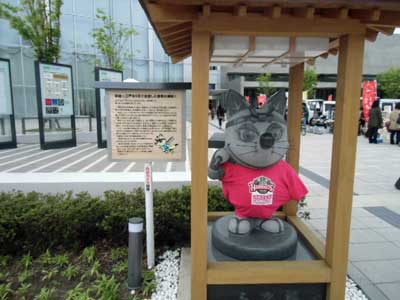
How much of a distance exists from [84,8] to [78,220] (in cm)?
1987

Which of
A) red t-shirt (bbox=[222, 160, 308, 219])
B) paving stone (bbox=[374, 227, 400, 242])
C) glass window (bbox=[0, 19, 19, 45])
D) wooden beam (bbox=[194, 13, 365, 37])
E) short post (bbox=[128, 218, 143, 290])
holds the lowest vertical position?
paving stone (bbox=[374, 227, 400, 242])

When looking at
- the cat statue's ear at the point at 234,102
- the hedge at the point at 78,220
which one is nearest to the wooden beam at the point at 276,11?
the cat statue's ear at the point at 234,102

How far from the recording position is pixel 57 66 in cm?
941

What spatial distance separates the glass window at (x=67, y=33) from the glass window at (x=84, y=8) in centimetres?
73

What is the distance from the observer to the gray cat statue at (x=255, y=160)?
8.17 ft

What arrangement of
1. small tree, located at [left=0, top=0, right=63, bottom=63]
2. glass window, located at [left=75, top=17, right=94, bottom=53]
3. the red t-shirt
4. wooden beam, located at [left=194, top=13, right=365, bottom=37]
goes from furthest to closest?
glass window, located at [left=75, top=17, right=94, bottom=53] < small tree, located at [left=0, top=0, right=63, bottom=63] < the red t-shirt < wooden beam, located at [left=194, top=13, right=365, bottom=37]

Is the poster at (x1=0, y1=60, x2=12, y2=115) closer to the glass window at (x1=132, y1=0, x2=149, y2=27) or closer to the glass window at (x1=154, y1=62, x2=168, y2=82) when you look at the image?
the glass window at (x1=132, y1=0, x2=149, y2=27)

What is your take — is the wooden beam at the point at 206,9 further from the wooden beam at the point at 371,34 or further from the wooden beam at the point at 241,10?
the wooden beam at the point at 371,34

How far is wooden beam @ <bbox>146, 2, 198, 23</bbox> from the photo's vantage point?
77.1 inches

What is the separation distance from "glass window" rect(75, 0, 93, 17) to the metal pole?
19.9m

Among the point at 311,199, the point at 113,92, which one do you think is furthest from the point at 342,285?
the point at 311,199

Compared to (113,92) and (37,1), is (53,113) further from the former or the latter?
(113,92)

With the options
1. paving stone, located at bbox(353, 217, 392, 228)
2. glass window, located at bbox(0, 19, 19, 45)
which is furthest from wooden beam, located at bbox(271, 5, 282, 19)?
glass window, located at bbox(0, 19, 19, 45)

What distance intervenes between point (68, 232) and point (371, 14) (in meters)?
3.41
